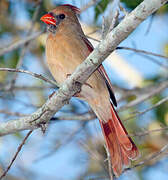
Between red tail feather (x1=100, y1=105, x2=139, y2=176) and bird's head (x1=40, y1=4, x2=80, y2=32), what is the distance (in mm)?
1142

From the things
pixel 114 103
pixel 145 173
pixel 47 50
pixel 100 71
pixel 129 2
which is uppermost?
pixel 129 2

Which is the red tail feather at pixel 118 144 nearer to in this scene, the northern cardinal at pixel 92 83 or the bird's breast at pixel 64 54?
the northern cardinal at pixel 92 83

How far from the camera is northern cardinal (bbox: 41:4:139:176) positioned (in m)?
3.58

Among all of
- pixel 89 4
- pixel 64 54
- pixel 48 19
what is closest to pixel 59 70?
pixel 64 54

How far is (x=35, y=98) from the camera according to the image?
19.7 feet

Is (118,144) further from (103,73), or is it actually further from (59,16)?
(59,16)

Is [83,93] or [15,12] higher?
[15,12]

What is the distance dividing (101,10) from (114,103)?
3.59 feet

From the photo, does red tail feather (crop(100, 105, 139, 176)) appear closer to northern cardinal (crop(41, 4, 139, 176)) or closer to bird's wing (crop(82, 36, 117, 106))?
northern cardinal (crop(41, 4, 139, 176))

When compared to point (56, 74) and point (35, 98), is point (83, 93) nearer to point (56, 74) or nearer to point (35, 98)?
point (56, 74)

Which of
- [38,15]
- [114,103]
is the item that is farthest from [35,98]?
[114,103]

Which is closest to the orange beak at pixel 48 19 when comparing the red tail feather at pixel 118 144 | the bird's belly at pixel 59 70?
the bird's belly at pixel 59 70

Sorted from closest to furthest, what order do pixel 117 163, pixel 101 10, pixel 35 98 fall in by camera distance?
pixel 117 163
pixel 101 10
pixel 35 98

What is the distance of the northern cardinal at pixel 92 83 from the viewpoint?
3576mm
